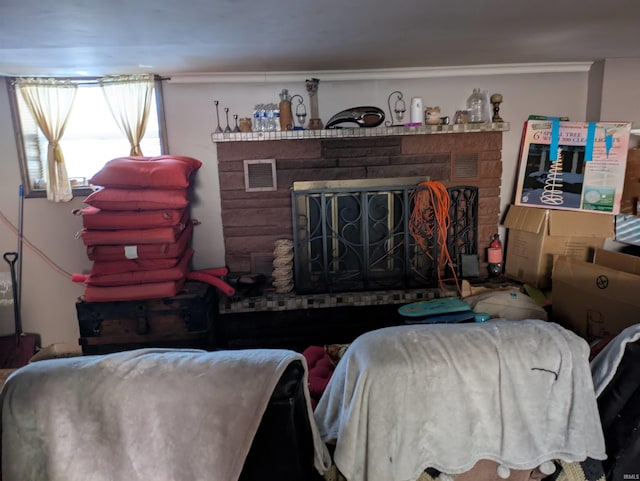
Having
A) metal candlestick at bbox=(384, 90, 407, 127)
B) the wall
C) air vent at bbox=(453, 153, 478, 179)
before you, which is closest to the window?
the wall

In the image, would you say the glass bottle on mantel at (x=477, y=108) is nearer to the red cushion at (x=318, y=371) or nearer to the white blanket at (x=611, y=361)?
the red cushion at (x=318, y=371)

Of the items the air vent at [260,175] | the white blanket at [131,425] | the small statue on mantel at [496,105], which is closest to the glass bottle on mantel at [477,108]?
the small statue on mantel at [496,105]

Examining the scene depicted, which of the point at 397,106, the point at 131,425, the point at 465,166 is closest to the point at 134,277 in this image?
the point at 131,425

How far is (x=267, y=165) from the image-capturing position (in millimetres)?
2967

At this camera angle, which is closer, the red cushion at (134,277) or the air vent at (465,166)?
the red cushion at (134,277)

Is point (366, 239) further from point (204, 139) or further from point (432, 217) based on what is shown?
point (204, 139)

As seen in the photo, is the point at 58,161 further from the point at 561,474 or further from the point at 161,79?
the point at 561,474

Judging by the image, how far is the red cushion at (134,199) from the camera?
249 centimetres

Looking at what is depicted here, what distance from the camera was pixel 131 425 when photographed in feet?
3.21

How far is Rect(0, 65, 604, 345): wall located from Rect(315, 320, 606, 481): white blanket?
87.3 inches

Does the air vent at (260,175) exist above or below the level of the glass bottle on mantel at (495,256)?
above

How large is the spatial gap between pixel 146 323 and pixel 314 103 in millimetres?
1765

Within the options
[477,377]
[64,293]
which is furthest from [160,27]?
[64,293]

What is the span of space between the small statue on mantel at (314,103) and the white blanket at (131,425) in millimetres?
2153
